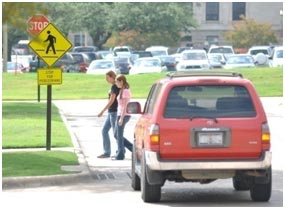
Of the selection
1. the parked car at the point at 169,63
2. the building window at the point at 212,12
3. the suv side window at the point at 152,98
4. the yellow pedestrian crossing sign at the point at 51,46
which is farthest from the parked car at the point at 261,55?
the suv side window at the point at 152,98

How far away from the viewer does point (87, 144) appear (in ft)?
77.6

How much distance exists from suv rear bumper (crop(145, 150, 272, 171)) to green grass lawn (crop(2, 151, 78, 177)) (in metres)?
3.84

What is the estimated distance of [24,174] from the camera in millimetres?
16484

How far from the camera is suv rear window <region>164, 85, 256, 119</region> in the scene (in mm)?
13328

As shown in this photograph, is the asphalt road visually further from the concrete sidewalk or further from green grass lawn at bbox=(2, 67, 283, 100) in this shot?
green grass lawn at bbox=(2, 67, 283, 100)

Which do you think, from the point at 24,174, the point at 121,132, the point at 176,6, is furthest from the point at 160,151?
the point at 176,6

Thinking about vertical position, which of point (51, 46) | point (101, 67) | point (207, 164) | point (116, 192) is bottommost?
point (101, 67)

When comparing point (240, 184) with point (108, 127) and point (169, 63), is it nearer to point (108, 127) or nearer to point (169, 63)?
point (108, 127)

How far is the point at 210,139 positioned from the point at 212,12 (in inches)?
3465

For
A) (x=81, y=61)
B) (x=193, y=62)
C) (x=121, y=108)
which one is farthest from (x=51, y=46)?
(x=81, y=61)

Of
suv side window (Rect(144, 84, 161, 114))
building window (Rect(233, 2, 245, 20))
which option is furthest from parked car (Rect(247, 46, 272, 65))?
suv side window (Rect(144, 84, 161, 114))

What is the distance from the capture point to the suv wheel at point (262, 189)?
537 inches

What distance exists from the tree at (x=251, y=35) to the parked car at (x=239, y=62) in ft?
81.7

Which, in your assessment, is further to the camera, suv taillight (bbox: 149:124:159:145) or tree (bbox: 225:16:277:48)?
tree (bbox: 225:16:277:48)
